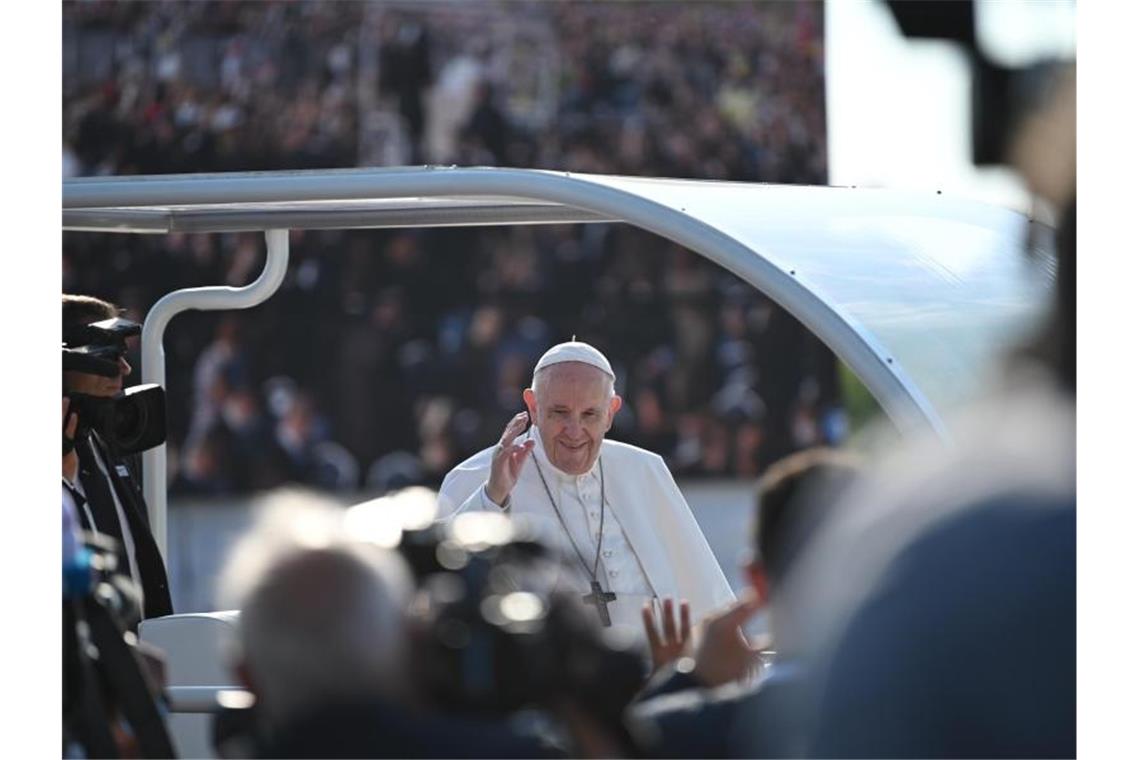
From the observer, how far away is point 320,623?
216 centimetres

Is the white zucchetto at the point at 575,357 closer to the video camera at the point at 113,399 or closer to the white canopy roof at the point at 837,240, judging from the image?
the white canopy roof at the point at 837,240

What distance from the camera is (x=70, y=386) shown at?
404cm

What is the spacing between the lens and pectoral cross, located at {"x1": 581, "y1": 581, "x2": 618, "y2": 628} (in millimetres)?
4750

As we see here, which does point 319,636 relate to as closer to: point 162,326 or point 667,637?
point 667,637

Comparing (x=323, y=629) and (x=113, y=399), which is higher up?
(x=113, y=399)

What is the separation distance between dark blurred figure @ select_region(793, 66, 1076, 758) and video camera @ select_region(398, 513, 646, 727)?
0.94 feet

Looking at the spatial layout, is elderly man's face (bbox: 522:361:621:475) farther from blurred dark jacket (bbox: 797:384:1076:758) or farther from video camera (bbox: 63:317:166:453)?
blurred dark jacket (bbox: 797:384:1076:758)

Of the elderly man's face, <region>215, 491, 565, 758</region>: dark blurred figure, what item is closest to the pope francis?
the elderly man's face

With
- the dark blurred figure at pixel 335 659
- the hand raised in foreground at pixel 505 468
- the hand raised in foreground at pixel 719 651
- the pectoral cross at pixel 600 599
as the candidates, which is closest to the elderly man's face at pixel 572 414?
the hand raised in foreground at pixel 505 468

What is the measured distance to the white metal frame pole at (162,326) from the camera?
16.6 feet

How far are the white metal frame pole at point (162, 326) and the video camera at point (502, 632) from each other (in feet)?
8.76

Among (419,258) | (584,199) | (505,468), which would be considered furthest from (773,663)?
(419,258)

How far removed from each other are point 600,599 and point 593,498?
461 millimetres
